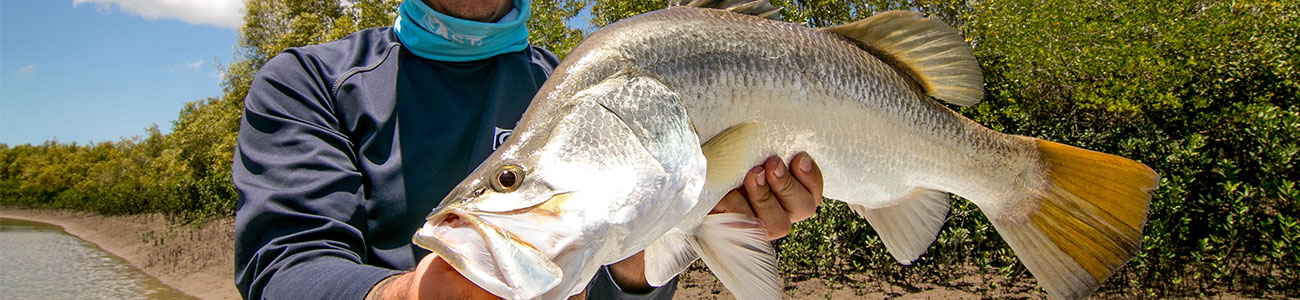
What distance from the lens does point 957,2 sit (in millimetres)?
11578

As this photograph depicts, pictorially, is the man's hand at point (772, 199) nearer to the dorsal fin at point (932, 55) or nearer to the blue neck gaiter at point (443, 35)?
the dorsal fin at point (932, 55)

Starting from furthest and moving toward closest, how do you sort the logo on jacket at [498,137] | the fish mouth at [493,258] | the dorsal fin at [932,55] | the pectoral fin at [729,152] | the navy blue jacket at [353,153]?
1. the logo on jacket at [498,137]
2. the dorsal fin at [932,55]
3. the navy blue jacket at [353,153]
4. the pectoral fin at [729,152]
5. the fish mouth at [493,258]

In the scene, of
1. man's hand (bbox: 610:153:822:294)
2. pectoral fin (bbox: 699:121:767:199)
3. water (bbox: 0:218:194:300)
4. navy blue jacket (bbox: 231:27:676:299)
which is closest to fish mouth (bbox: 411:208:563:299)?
navy blue jacket (bbox: 231:27:676:299)

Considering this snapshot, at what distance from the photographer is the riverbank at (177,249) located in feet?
50.5

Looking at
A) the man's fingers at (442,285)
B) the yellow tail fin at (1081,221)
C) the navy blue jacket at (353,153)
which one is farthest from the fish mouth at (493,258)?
the yellow tail fin at (1081,221)

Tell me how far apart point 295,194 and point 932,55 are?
5.98ft

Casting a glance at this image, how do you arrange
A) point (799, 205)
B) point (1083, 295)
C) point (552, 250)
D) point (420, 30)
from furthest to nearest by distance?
point (420, 30) < point (799, 205) < point (1083, 295) < point (552, 250)

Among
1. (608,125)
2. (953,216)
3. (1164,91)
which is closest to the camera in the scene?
(608,125)

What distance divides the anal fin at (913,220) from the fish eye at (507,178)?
1.25m

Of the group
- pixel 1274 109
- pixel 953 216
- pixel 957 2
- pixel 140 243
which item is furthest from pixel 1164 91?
pixel 140 243

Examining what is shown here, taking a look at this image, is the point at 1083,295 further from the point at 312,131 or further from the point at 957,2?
the point at 957,2

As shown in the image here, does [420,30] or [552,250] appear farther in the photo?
[420,30]

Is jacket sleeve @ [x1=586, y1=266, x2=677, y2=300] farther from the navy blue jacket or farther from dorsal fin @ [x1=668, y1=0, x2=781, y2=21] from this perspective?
dorsal fin @ [x1=668, y1=0, x2=781, y2=21]

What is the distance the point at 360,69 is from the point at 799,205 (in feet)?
4.74
